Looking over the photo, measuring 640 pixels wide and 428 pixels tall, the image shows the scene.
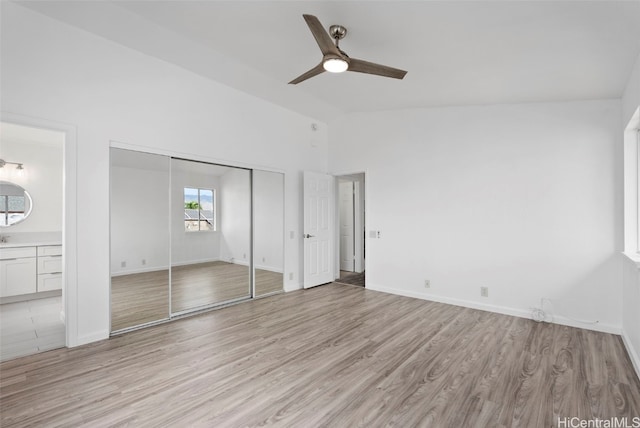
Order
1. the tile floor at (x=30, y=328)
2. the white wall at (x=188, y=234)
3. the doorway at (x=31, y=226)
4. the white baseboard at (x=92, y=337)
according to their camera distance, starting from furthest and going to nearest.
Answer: the doorway at (x=31, y=226) → the white wall at (x=188, y=234) → the white baseboard at (x=92, y=337) → the tile floor at (x=30, y=328)

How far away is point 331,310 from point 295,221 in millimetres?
1815

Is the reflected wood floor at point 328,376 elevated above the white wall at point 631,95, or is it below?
below

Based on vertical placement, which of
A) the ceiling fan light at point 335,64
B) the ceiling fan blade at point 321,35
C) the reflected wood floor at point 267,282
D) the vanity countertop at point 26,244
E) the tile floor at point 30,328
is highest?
the ceiling fan blade at point 321,35

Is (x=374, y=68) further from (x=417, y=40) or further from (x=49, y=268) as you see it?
(x=49, y=268)

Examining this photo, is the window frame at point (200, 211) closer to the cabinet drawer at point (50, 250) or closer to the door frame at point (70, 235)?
the door frame at point (70, 235)

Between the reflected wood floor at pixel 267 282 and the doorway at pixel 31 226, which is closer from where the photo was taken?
the doorway at pixel 31 226

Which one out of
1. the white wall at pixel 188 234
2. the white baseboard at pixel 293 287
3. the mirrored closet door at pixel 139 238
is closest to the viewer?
the mirrored closet door at pixel 139 238

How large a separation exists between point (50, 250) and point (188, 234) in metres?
2.40

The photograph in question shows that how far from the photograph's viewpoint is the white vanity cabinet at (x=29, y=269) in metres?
4.36

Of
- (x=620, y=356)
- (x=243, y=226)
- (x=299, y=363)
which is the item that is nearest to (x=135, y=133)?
(x=243, y=226)

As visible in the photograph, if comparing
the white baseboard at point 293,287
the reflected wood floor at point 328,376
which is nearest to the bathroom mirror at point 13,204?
the reflected wood floor at point 328,376

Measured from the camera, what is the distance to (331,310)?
429 centimetres

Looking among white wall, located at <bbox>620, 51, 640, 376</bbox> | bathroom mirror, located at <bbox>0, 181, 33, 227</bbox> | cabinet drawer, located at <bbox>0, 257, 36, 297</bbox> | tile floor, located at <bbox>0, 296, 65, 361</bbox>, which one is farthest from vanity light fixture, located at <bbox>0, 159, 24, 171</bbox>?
white wall, located at <bbox>620, 51, 640, 376</bbox>

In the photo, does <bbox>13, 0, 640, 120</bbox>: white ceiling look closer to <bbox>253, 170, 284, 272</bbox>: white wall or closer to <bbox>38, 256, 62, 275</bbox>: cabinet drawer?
<bbox>253, 170, 284, 272</bbox>: white wall
